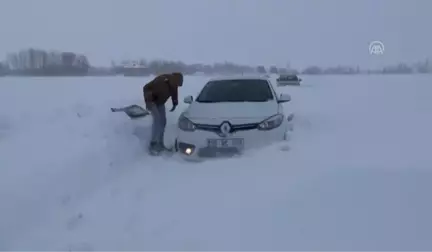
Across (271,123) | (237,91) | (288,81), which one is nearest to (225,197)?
(271,123)

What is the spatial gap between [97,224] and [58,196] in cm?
132

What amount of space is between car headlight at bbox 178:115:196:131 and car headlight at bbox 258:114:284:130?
112cm

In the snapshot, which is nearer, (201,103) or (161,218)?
(161,218)

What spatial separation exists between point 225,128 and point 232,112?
418 mm

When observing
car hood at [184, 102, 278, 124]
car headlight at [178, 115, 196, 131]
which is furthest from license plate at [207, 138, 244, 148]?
car headlight at [178, 115, 196, 131]

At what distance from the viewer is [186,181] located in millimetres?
6238

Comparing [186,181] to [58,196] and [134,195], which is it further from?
[58,196]

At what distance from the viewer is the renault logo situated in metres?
7.70

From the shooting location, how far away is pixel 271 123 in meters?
7.85

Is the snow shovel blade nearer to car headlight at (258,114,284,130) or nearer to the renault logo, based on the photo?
the renault logo

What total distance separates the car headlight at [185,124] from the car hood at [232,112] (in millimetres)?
68

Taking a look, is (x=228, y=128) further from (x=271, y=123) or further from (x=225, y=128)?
(x=271, y=123)

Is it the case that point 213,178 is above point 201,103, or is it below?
below

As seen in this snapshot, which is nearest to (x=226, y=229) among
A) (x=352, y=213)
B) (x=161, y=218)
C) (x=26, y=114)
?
(x=161, y=218)
